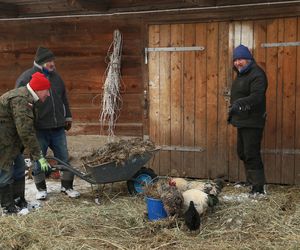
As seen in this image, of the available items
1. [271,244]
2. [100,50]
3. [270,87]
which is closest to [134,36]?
[100,50]

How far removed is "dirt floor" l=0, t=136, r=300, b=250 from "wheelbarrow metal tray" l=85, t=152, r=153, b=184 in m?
0.29

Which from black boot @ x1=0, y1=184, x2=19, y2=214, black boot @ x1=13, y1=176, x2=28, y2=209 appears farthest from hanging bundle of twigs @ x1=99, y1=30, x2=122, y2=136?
black boot @ x1=0, y1=184, x2=19, y2=214

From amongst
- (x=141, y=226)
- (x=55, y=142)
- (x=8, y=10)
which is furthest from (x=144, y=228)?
(x=8, y=10)

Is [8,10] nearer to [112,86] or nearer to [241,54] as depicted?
[112,86]

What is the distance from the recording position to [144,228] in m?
4.87

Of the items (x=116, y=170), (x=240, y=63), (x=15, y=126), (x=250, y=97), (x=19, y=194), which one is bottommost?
(x=19, y=194)

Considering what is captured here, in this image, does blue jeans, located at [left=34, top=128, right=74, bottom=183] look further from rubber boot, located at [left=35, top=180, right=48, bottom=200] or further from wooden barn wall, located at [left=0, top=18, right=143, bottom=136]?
wooden barn wall, located at [left=0, top=18, right=143, bottom=136]

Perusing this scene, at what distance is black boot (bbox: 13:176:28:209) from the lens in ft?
18.6

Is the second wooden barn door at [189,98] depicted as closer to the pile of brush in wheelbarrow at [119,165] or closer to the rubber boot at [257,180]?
the rubber boot at [257,180]

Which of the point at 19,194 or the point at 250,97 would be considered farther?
the point at 19,194

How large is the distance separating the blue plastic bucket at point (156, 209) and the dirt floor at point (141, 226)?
116mm

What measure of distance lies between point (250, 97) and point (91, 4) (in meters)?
2.64

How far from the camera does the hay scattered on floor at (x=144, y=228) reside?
4.49 meters

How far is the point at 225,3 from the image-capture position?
21.1 ft
